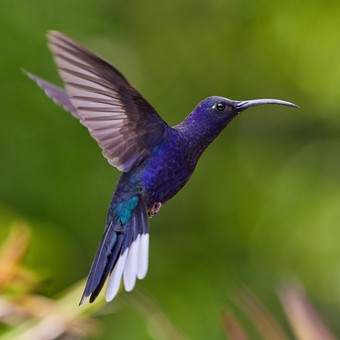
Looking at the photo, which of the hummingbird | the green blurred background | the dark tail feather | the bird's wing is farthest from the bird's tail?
the green blurred background

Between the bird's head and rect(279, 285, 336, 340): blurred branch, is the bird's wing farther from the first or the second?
rect(279, 285, 336, 340): blurred branch

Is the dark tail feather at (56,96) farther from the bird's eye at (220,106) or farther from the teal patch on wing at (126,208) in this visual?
the bird's eye at (220,106)

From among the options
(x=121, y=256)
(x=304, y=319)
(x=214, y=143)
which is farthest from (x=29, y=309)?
(x=214, y=143)

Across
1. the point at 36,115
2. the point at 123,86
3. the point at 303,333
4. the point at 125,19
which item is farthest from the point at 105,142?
the point at 125,19

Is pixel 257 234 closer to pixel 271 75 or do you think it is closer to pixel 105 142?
pixel 271 75

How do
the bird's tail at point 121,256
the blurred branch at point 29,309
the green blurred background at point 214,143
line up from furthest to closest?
1. the green blurred background at point 214,143
2. the blurred branch at point 29,309
3. the bird's tail at point 121,256

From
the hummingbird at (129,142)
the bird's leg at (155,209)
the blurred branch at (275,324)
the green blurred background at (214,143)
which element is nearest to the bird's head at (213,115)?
the hummingbird at (129,142)
